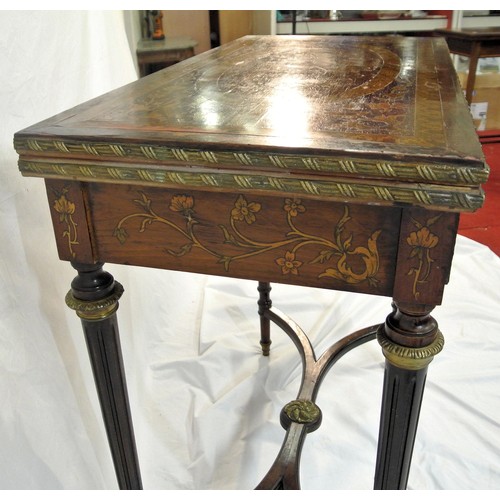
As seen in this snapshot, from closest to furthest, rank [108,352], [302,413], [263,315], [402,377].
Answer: [402,377], [108,352], [302,413], [263,315]

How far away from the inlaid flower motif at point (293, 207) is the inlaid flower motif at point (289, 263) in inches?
2.0

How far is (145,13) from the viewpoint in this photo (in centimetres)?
242

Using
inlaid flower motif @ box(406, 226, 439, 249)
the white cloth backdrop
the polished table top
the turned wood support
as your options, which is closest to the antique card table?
inlaid flower motif @ box(406, 226, 439, 249)

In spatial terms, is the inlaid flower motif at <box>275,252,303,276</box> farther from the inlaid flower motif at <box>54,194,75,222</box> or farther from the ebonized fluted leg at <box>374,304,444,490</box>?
the inlaid flower motif at <box>54,194,75,222</box>

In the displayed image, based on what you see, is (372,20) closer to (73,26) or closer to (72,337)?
(73,26)

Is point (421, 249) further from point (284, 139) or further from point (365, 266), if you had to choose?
point (284, 139)

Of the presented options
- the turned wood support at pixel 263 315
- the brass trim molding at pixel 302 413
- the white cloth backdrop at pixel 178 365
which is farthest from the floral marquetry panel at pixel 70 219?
the turned wood support at pixel 263 315

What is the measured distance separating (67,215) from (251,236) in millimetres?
220

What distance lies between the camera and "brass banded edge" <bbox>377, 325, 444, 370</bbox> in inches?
23.6

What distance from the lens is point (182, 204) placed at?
615mm

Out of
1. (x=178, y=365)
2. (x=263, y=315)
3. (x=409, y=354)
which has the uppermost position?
(x=409, y=354)

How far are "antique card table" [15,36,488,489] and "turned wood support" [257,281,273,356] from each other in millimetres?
522

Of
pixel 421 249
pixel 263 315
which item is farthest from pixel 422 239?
pixel 263 315

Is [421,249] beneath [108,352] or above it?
above
